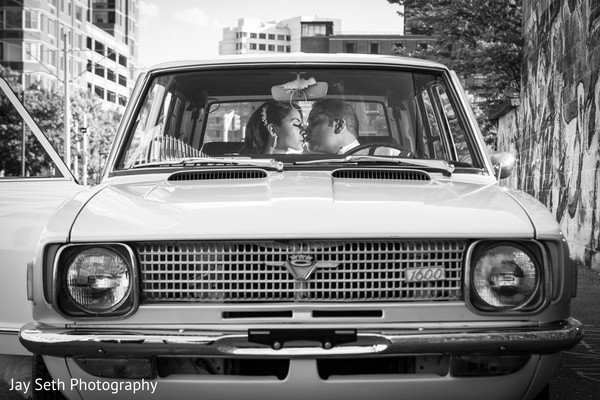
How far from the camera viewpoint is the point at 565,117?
1367cm

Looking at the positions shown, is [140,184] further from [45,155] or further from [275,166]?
[45,155]

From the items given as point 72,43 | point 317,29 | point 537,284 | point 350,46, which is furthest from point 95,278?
point 317,29

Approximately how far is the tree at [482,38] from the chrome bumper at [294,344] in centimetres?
1817

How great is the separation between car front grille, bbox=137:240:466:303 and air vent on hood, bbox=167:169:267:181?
25.6 inches

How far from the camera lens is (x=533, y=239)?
2893mm

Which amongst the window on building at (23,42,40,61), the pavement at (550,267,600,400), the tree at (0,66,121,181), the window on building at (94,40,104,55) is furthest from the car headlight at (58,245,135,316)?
the window on building at (94,40,104,55)

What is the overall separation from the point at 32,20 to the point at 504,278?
249 feet

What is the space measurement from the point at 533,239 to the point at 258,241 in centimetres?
88

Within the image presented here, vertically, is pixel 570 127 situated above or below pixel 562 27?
below

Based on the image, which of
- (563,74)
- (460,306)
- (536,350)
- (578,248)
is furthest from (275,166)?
(563,74)

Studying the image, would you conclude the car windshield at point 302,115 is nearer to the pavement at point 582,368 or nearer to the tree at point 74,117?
the pavement at point 582,368

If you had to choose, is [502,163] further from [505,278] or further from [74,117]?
[74,117]

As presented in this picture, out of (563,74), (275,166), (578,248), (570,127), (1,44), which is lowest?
(578,248)

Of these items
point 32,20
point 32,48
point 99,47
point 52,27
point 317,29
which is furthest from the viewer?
point 317,29
